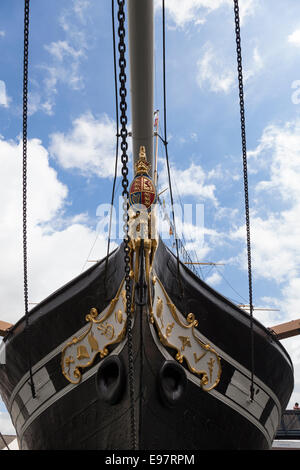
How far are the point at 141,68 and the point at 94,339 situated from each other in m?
2.46

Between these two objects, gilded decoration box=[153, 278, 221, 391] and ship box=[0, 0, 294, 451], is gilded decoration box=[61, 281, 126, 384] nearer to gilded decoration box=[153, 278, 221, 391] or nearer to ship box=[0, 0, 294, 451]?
ship box=[0, 0, 294, 451]

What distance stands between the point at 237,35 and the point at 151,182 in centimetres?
147

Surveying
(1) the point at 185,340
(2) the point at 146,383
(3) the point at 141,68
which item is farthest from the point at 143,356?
(3) the point at 141,68

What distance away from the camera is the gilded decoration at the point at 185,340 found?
11.7 feet

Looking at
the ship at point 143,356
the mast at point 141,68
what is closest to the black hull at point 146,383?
the ship at point 143,356

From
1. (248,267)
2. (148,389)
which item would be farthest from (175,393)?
→ (248,267)

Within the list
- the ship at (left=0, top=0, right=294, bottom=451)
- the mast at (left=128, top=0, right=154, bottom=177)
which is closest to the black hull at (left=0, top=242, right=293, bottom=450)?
the ship at (left=0, top=0, right=294, bottom=451)

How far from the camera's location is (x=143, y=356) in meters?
3.30

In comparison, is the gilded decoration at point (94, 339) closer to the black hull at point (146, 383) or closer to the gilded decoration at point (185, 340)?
the black hull at point (146, 383)

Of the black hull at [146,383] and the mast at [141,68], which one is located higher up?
the mast at [141,68]

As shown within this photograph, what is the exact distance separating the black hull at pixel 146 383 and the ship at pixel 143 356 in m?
0.01

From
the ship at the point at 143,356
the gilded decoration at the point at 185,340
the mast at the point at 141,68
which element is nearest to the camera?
the mast at the point at 141,68

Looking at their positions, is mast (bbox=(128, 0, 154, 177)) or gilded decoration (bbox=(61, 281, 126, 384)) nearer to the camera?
mast (bbox=(128, 0, 154, 177))

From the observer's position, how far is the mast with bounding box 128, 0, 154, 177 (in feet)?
8.53
